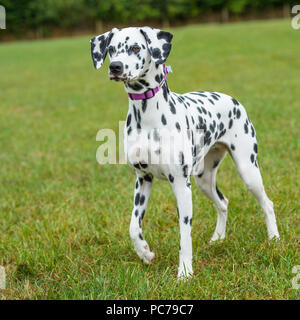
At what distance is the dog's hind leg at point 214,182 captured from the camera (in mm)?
3881

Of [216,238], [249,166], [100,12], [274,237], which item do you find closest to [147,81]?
[249,166]

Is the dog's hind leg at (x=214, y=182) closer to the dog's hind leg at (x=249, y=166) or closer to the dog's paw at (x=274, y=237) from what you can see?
the dog's hind leg at (x=249, y=166)

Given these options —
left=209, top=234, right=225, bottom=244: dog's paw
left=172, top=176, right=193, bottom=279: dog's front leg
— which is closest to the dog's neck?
left=172, top=176, right=193, bottom=279: dog's front leg

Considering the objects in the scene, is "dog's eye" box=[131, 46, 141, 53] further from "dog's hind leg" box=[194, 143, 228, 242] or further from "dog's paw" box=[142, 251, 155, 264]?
"dog's paw" box=[142, 251, 155, 264]

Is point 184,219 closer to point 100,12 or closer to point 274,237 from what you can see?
point 274,237

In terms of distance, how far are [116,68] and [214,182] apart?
1603 millimetres

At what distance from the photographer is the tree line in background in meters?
47.1

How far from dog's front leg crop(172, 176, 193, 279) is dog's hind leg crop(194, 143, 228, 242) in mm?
705

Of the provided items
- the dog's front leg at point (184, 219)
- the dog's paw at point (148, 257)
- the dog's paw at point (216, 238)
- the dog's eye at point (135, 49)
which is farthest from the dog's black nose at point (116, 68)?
the dog's paw at point (216, 238)

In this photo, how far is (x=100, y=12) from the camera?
48.8 metres

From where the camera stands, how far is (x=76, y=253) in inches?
152
